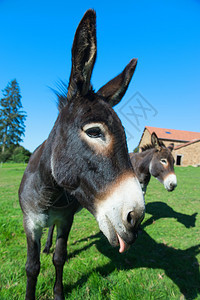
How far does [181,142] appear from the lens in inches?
1721

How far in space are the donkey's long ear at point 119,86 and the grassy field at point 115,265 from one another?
2534 millimetres

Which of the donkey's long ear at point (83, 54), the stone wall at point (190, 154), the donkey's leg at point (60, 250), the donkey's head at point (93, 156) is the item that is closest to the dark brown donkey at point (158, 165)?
the donkey's leg at point (60, 250)

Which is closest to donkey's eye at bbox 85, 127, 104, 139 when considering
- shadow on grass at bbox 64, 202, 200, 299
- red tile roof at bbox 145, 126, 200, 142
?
shadow on grass at bbox 64, 202, 200, 299

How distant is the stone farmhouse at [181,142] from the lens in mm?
37031

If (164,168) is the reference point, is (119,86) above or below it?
above

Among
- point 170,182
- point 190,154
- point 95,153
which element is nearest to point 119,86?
point 95,153

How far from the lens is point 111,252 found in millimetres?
3785

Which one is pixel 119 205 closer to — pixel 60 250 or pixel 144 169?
pixel 60 250

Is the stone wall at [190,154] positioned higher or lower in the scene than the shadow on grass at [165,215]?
higher

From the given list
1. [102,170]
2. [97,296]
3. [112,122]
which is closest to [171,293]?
[97,296]

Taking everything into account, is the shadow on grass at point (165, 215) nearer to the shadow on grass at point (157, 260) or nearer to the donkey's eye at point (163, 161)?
the shadow on grass at point (157, 260)

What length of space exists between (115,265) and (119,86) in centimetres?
313

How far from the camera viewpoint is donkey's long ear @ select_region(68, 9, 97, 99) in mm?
1354

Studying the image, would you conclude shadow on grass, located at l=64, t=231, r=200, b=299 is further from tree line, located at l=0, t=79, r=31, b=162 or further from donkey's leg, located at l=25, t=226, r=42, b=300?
tree line, located at l=0, t=79, r=31, b=162
